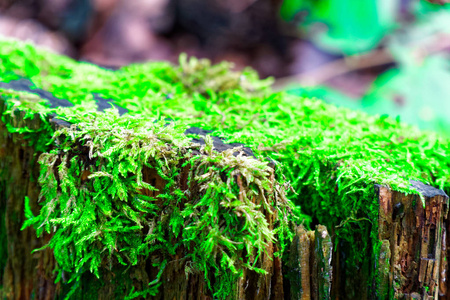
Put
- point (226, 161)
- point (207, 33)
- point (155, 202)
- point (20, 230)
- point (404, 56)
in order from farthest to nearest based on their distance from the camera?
point (207, 33)
point (404, 56)
point (20, 230)
point (155, 202)
point (226, 161)

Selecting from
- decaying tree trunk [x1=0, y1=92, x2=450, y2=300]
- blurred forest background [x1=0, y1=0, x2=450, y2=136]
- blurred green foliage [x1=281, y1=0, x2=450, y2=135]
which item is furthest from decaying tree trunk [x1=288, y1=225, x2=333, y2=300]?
blurred forest background [x1=0, y1=0, x2=450, y2=136]

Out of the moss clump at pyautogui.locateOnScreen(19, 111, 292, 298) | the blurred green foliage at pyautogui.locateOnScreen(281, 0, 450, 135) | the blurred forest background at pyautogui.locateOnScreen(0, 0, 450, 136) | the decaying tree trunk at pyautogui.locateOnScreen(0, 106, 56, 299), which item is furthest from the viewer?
the blurred forest background at pyautogui.locateOnScreen(0, 0, 450, 136)

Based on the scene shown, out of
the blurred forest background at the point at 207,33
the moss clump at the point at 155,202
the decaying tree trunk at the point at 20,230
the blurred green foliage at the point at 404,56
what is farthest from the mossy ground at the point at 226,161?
the blurred forest background at the point at 207,33

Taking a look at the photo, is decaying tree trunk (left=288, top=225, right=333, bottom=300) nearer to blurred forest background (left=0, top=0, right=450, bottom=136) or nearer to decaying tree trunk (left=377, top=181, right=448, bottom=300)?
decaying tree trunk (left=377, top=181, right=448, bottom=300)

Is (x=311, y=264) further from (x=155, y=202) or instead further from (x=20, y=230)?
(x=20, y=230)

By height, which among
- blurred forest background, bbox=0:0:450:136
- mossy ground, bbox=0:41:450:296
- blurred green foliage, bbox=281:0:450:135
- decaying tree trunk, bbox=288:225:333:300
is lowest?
decaying tree trunk, bbox=288:225:333:300

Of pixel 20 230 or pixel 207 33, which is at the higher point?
pixel 207 33

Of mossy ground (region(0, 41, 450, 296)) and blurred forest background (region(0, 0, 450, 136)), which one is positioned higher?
blurred forest background (region(0, 0, 450, 136))

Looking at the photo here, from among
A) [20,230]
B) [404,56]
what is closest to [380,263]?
[20,230]

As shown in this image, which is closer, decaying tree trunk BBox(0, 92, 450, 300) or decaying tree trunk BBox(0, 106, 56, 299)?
decaying tree trunk BBox(0, 92, 450, 300)

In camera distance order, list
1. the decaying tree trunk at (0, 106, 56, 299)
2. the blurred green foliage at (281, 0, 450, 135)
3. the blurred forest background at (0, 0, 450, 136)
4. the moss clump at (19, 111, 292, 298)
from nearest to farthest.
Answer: the moss clump at (19, 111, 292, 298) → the decaying tree trunk at (0, 106, 56, 299) → the blurred green foliage at (281, 0, 450, 135) → the blurred forest background at (0, 0, 450, 136)

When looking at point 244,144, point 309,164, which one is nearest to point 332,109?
point 309,164
